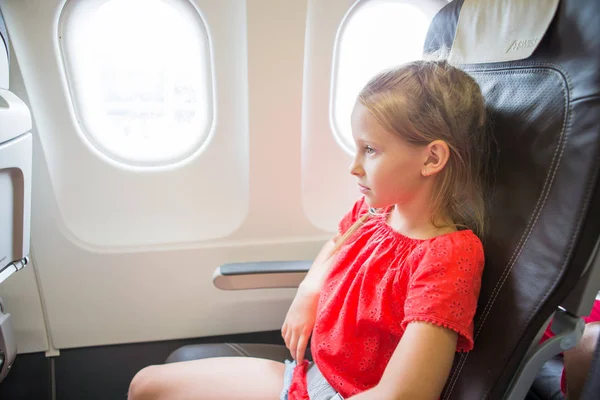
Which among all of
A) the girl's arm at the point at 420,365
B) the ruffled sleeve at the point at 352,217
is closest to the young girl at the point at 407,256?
the girl's arm at the point at 420,365

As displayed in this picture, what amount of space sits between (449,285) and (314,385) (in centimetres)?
46

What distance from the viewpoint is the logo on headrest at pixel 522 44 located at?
0.77m

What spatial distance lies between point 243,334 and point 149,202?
73cm

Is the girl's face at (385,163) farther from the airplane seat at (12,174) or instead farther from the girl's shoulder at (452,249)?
the airplane seat at (12,174)

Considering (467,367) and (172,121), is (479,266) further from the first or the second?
(172,121)

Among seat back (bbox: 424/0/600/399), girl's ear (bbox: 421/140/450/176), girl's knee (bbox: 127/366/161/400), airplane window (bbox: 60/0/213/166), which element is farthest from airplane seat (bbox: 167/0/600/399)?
airplane window (bbox: 60/0/213/166)

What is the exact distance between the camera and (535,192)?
Answer: 75cm

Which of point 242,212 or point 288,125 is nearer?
point 288,125

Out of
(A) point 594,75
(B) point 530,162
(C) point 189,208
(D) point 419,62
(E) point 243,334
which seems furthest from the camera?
(E) point 243,334

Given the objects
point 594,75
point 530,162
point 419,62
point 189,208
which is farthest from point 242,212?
point 594,75

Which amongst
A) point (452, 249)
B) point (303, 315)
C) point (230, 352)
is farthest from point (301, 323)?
point (452, 249)

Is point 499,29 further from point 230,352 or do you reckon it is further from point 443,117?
point 230,352

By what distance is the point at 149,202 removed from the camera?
1.64 m

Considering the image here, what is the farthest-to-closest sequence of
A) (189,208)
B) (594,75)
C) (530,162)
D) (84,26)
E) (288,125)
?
(189,208) → (288,125) → (84,26) → (530,162) → (594,75)
